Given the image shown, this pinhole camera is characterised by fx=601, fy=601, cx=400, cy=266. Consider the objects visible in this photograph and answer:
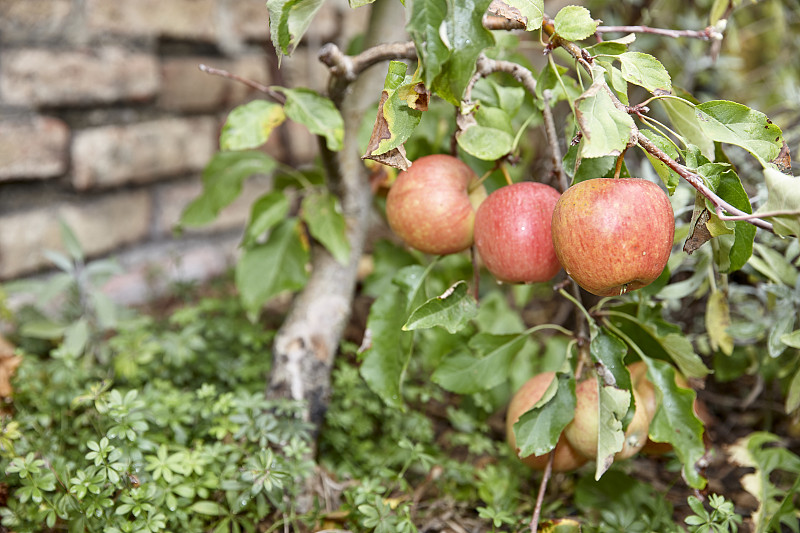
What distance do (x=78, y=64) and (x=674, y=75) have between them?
53.5 inches

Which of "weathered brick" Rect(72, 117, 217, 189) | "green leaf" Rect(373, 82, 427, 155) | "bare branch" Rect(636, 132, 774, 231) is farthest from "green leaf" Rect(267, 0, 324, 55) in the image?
"weathered brick" Rect(72, 117, 217, 189)

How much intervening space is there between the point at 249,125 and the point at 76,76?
0.57 meters

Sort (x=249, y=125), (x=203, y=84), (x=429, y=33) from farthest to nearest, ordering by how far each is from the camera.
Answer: (x=203, y=84)
(x=249, y=125)
(x=429, y=33)

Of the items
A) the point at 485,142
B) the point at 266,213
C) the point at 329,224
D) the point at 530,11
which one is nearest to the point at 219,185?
the point at 266,213

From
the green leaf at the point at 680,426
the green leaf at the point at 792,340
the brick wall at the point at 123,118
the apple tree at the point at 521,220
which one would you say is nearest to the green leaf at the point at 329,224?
the apple tree at the point at 521,220

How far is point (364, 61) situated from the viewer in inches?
30.5

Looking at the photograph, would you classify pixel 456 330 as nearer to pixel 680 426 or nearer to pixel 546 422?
pixel 546 422

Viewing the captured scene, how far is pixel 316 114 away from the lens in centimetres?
78

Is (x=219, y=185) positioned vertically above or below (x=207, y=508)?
above

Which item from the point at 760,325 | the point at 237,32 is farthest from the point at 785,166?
the point at 237,32

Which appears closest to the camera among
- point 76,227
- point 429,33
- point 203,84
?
point 429,33

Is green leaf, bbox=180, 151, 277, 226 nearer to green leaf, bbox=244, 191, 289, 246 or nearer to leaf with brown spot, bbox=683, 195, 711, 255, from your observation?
green leaf, bbox=244, 191, 289, 246

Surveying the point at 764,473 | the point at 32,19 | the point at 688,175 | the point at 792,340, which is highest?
the point at 32,19

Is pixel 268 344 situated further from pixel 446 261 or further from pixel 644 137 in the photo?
pixel 644 137
